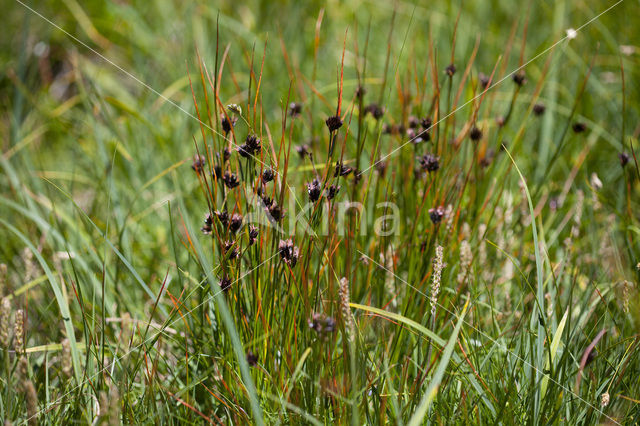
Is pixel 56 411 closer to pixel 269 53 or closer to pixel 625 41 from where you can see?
pixel 269 53

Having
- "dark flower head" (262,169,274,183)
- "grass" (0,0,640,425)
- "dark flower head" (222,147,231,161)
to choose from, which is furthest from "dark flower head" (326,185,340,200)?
"dark flower head" (222,147,231,161)

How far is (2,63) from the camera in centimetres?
337

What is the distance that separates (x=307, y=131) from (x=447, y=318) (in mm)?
1388

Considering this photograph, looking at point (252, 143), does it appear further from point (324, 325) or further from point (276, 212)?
point (324, 325)

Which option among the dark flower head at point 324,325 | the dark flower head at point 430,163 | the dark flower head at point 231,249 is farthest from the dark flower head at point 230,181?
the dark flower head at point 430,163

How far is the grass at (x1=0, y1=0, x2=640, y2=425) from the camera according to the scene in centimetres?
112

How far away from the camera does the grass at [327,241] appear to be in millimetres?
1119

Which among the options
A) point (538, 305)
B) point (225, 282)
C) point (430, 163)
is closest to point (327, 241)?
point (225, 282)

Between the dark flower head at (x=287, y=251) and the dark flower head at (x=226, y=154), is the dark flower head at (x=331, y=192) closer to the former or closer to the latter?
the dark flower head at (x=287, y=251)

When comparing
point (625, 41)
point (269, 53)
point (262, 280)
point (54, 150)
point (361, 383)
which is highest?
point (625, 41)

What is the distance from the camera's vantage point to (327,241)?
4.07ft

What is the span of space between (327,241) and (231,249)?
0.81 feet

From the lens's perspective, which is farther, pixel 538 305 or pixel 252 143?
pixel 252 143

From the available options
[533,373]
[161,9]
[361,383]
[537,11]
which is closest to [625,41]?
[537,11]
